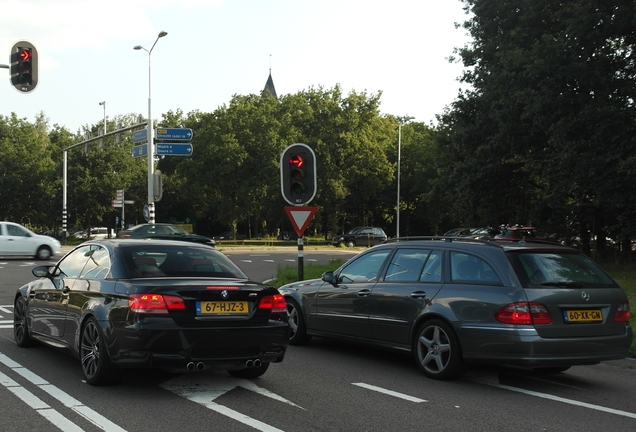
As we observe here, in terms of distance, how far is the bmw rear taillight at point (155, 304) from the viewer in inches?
261

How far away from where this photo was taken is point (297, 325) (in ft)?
33.1

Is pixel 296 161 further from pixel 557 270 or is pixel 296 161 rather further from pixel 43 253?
pixel 43 253

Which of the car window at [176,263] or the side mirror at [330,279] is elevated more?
the car window at [176,263]

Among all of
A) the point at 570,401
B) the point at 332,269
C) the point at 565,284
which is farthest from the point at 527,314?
the point at 332,269

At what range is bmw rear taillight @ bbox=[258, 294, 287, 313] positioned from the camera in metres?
7.14

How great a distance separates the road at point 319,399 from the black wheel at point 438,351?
0.48 feet

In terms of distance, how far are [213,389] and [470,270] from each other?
2916mm

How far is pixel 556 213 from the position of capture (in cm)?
2966

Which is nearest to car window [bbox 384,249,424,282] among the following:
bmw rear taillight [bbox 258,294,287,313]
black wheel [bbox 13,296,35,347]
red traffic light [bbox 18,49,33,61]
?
bmw rear taillight [bbox 258,294,287,313]

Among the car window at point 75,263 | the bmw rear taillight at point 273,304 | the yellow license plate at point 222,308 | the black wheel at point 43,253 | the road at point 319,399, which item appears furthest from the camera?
the black wheel at point 43,253

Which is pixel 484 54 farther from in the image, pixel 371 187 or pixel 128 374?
pixel 371 187

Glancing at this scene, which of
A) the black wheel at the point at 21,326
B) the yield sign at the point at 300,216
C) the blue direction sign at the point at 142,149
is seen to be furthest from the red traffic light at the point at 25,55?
the blue direction sign at the point at 142,149

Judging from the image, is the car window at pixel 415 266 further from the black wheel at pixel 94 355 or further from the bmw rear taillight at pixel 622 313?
the black wheel at pixel 94 355

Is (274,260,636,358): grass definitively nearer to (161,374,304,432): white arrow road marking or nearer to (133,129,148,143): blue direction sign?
(161,374,304,432): white arrow road marking
